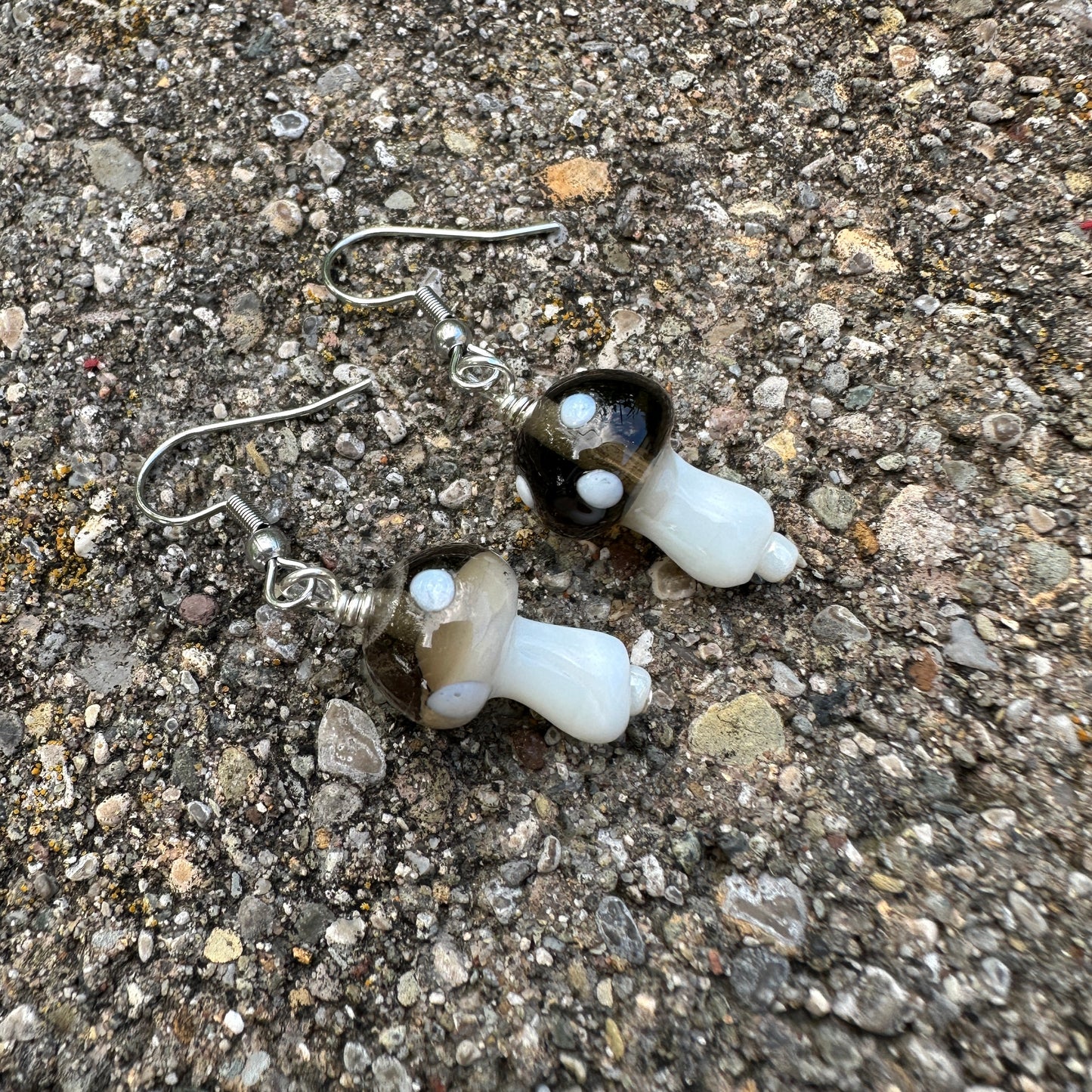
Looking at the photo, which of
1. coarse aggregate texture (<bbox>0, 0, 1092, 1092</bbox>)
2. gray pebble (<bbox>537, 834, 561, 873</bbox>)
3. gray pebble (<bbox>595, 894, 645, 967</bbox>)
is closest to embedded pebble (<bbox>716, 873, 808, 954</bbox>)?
coarse aggregate texture (<bbox>0, 0, 1092, 1092</bbox>)

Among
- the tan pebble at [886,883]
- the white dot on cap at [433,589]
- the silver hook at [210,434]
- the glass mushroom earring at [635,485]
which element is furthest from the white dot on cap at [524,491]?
the tan pebble at [886,883]

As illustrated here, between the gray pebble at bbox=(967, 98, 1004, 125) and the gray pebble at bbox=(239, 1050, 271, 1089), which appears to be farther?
the gray pebble at bbox=(967, 98, 1004, 125)

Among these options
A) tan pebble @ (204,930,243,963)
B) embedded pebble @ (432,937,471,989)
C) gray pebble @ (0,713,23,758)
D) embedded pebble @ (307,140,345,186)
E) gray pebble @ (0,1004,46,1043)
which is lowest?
gray pebble @ (0,1004,46,1043)

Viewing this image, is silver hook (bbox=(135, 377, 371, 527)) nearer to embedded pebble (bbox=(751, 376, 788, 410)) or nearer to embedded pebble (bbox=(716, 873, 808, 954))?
embedded pebble (bbox=(751, 376, 788, 410))

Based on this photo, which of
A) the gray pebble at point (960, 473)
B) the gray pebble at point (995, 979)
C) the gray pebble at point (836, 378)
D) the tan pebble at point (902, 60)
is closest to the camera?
the gray pebble at point (995, 979)

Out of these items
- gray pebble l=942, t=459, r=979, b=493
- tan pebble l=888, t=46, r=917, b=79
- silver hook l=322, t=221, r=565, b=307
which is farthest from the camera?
tan pebble l=888, t=46, r=917, b=79

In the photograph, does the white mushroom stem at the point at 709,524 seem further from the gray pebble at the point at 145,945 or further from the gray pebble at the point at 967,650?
the gray pebble at the point at 145,945
